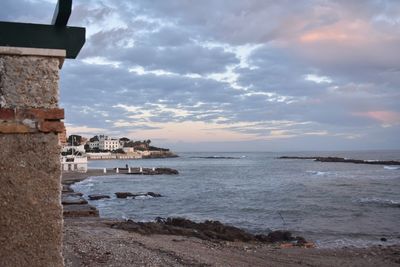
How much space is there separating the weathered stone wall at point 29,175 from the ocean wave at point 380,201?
2689cm

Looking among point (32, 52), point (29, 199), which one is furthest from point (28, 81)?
point (29, 199)

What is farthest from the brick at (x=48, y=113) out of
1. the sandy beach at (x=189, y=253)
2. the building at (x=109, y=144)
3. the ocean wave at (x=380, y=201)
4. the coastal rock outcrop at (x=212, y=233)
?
the building at (x=109, y=144)

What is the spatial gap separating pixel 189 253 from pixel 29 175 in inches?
338

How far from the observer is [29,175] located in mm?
3736

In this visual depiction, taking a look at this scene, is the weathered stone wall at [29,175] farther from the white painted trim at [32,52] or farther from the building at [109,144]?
the building at [109,144]

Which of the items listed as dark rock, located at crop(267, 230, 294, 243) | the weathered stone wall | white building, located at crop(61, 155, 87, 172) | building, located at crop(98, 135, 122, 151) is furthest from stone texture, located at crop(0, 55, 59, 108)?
building, located at crop(98, 135, 122, 151)

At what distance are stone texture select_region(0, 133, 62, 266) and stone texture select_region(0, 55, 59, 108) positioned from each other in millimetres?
276

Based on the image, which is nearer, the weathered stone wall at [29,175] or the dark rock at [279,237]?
the weathered stone wall at [29,175]

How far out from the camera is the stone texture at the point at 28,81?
12.1 ft

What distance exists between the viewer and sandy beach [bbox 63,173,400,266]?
10078mm

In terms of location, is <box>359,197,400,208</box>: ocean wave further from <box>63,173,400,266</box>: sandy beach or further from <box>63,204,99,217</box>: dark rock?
<box>63,204,99,217</box>: dark rock

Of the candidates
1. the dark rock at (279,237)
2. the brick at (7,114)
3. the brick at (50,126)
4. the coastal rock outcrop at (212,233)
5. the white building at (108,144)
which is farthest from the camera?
the white building at (108,144)

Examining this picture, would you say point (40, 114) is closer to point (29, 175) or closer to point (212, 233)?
point (29, 175)

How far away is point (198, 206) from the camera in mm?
27969
